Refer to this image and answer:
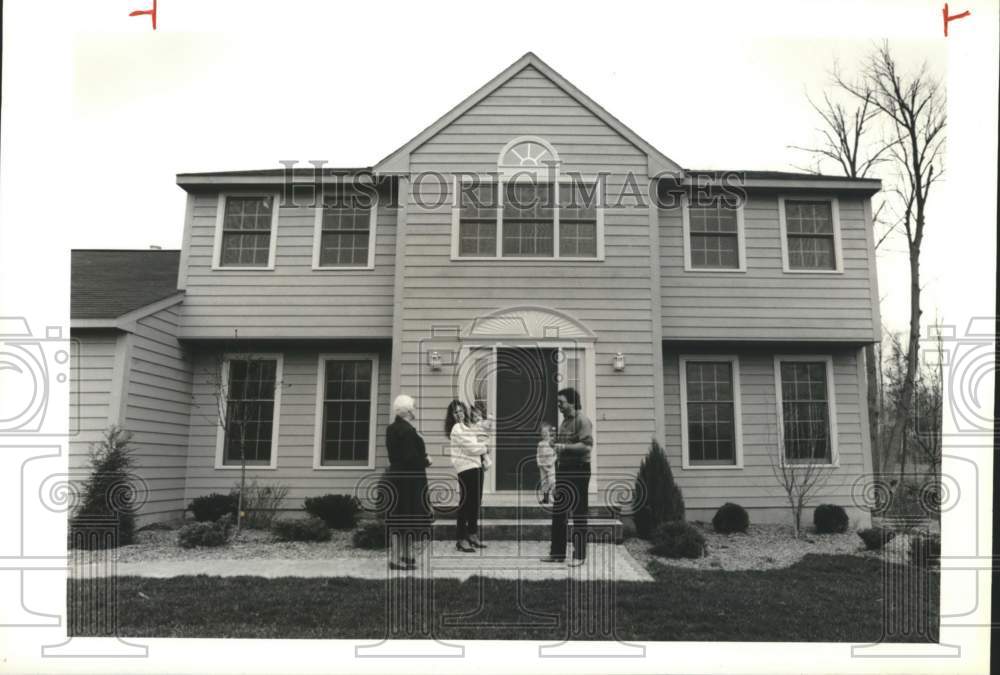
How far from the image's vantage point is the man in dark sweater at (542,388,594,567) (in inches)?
263

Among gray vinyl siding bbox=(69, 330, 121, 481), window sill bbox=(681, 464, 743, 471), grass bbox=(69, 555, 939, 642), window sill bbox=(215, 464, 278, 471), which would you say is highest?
gray vinyl siding bbox=(69, 330, 121, 481)

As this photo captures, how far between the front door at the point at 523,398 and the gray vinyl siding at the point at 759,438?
2018 mm

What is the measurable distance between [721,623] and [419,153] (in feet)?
22.2

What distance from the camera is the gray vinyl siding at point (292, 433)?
9695 millimetres

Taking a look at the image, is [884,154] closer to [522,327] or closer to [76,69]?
[522,327]

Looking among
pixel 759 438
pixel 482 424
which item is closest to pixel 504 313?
pixel 482 424

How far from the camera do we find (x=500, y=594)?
5621 millimetres

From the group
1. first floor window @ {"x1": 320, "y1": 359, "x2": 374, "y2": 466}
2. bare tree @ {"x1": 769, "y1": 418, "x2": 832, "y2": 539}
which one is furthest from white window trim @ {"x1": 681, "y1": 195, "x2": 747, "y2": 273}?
first floor window @ {"x1": 320, "y1": 359, "x2": 374, "y2": 466}

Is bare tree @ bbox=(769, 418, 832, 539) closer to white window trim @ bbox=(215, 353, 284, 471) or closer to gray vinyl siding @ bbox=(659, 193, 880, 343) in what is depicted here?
gray vinyl siding @ bbox=(659, 193, 880, 343)

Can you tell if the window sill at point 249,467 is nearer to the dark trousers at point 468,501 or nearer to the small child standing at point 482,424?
the small child standing at point 482,424

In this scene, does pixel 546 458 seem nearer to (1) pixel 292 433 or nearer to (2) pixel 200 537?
(1) pixel 292 433

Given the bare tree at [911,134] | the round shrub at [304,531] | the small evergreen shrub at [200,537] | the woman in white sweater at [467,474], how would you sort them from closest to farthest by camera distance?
the bare tree at [911,134] → the woman in white sweater at [467,474] → the small evergreen shrub at [200,537] → the round shrub at [304,531]

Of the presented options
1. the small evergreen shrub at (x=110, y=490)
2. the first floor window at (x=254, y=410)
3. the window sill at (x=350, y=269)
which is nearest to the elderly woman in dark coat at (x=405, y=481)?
the small evergreen shrub at (x=110, y=490)

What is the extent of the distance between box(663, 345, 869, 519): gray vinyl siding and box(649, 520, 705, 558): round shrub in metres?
2.10
